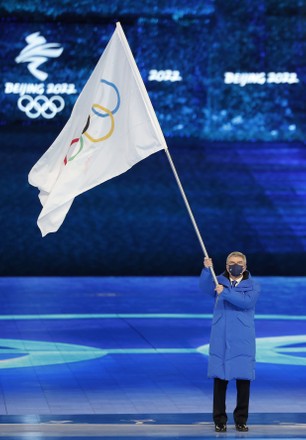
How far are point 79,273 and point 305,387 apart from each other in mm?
13693

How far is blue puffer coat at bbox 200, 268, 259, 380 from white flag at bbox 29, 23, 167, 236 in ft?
3.69

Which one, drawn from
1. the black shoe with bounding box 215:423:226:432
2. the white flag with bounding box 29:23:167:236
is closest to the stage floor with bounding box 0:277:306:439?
the black shoe with bounding box 215:423:226:432

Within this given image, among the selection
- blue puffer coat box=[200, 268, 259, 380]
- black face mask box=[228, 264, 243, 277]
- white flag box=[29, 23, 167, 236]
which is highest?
white flag box=[29, 23, 167, 236]

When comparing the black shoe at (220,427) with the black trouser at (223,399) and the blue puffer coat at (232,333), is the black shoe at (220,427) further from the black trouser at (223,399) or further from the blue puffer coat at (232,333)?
the blue puffer coat at (232,333)

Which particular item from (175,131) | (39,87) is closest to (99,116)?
(39,87)

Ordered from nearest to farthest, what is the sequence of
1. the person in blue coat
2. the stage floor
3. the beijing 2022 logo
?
the person in blue coat, the stage floor, the beijing 2022 logo

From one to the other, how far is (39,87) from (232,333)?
15367 millimetres

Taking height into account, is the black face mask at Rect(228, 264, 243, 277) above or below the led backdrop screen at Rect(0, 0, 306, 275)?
below

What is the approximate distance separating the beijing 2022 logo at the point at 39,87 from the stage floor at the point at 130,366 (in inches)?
152

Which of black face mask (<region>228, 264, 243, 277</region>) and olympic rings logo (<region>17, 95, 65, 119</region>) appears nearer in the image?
black face mask (<region>228, 264, 243, 277</region>)

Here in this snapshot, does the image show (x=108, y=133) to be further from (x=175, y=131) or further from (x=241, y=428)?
(x=175, y=131)

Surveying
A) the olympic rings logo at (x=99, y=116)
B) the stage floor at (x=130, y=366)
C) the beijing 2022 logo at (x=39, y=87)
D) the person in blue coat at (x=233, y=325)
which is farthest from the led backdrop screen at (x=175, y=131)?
the person in blue coat at (x=233, y=325)

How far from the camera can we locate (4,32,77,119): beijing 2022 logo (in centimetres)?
2344

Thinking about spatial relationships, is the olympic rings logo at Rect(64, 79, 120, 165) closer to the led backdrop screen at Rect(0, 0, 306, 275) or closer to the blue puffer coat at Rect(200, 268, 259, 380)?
the blue puffer coat at Rect(200, 268, 259, 380)
